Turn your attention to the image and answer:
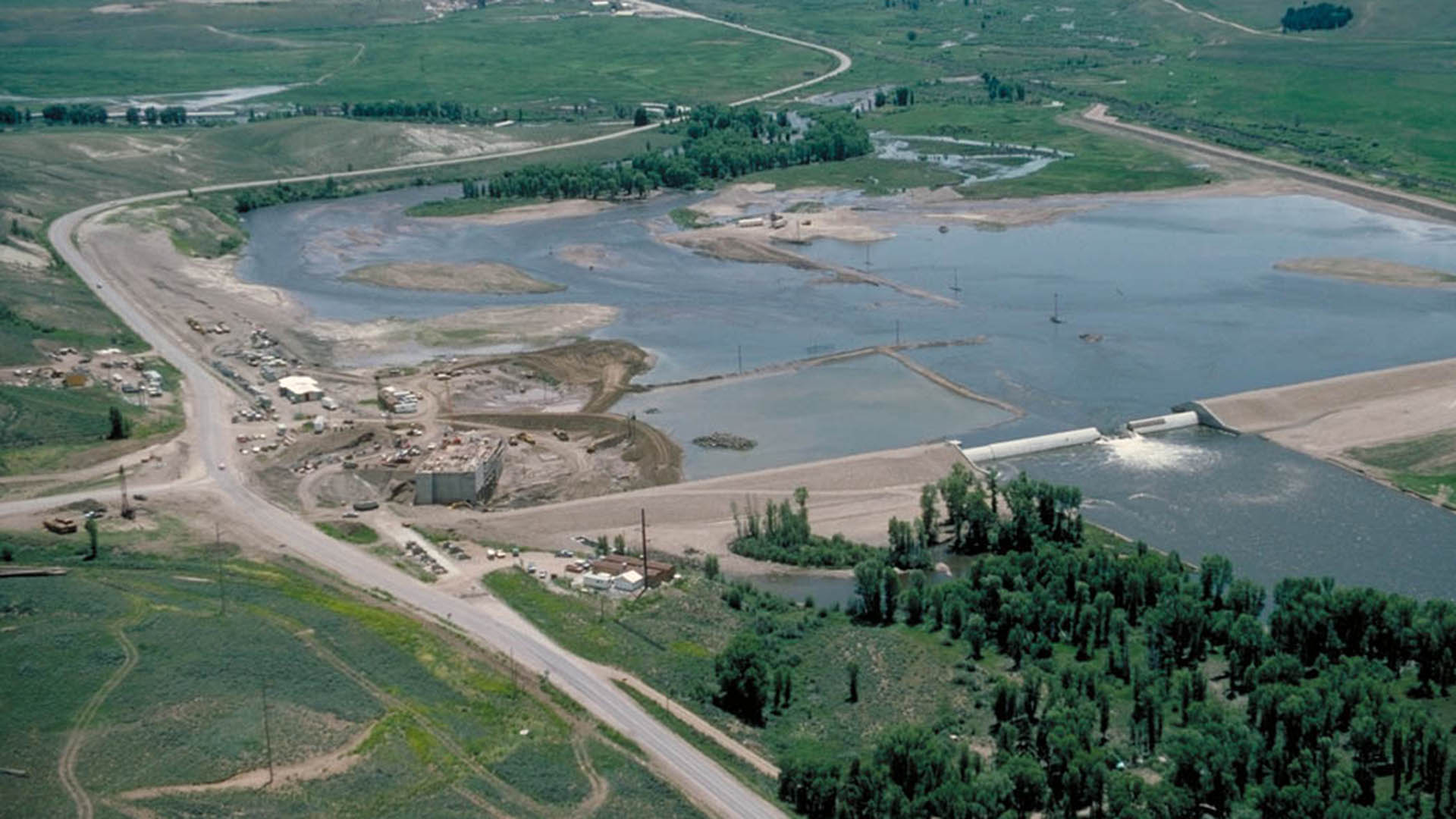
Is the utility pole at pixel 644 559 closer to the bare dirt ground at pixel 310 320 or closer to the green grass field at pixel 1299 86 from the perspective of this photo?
the bare dirt ground at pixel 310 320

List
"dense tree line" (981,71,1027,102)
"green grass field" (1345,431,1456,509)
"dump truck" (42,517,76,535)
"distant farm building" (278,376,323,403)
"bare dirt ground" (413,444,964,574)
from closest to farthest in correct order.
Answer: "dump truck" (42,517,76,535), "bare dirt ground" (413,444,964,574), "green grass field" (1345,431,1456,509), "distant farm building" (278,376,323,403), "dense tree line" (981,71,1027,102)

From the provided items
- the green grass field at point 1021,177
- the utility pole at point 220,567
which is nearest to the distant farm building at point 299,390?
the utility pole at point 220,567

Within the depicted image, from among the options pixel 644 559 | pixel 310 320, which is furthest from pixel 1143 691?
pixel 310 320

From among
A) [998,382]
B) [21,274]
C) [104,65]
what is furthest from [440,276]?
[104,65]

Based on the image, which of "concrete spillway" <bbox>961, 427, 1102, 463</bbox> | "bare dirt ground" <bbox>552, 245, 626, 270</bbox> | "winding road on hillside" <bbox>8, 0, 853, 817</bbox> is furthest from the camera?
"bare dirt ground" <bbox>552, 245, 626, 270</bbox>

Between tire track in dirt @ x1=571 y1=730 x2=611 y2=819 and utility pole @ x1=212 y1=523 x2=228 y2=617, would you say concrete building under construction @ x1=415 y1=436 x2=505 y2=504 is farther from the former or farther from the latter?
tire track in dirt @ x1=571 y1=730 x2=611 y2=819

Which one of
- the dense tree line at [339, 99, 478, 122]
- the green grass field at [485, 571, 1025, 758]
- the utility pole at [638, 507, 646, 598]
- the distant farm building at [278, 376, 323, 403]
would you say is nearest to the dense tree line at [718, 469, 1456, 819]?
the green grass field at [485, 571, 1025, 758]
